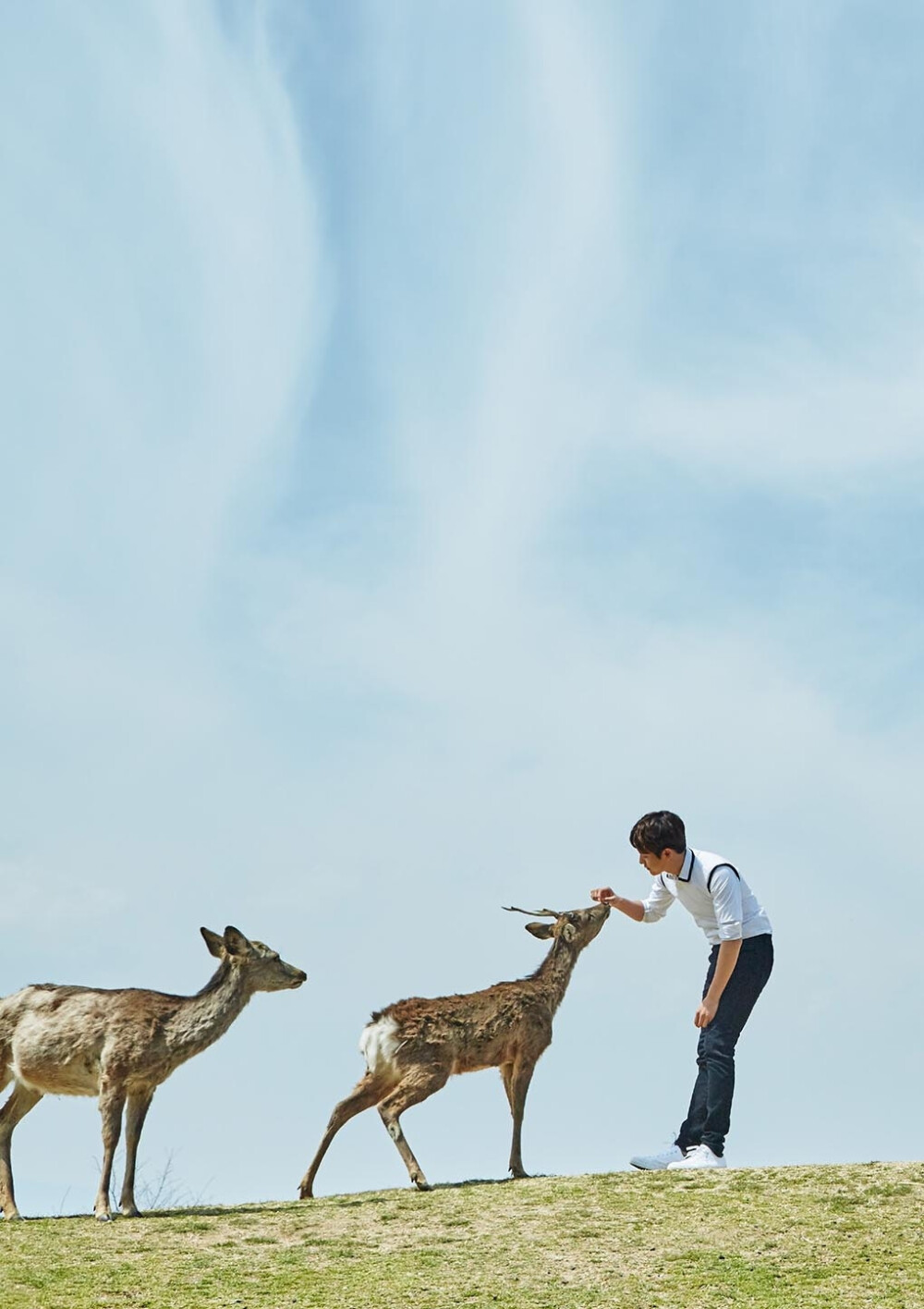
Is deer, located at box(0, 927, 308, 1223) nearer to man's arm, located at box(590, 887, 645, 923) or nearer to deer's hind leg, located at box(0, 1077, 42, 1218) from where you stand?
deer's hind leg, located at box(0, 1077, 42, 1218)

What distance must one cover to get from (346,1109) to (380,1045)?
586 mm

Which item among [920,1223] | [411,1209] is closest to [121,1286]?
[411,1209]

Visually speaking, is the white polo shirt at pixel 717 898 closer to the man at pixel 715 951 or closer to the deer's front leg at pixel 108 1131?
the man at pixel 715 951

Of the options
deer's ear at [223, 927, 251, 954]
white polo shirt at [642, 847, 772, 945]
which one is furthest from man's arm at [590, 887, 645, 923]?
deer's ear at [223, 927, 251, 954]

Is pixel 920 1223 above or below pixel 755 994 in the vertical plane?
below

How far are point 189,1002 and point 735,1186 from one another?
478cm

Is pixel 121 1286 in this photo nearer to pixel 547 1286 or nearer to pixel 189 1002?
pixel 547 1286

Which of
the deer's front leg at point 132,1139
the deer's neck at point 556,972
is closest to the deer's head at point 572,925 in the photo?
the deer's neck at point 556,972

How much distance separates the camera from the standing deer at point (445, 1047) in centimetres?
1338

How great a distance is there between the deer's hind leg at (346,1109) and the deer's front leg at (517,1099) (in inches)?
43.9

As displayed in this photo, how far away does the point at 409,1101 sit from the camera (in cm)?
1334

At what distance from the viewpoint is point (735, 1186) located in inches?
476

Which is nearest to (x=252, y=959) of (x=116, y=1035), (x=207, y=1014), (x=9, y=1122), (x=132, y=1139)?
(x=207, y=1014)

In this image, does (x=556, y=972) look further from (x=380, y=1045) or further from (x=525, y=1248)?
(x=525, y=1248)
